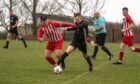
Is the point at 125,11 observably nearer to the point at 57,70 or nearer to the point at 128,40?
the point at 128,40

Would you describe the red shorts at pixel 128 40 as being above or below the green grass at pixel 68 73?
above

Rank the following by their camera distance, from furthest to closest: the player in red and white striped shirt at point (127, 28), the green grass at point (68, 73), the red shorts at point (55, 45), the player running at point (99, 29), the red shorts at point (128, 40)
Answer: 1. the player running at point (99, 29)
2. the red shorts at point (128, 40)
3. the player in red and white striped shirt at point (127, 28)
4. the red shorts at point (55, 45)
5. the green grass at point (68, 73)

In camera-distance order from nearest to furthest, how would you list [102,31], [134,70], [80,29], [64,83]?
[64,83] → [80,29] → [134,70] → [102,31]

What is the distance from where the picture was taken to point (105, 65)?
15.9 meters

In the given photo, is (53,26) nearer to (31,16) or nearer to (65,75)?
(65,75)

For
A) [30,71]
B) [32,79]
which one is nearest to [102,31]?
[30,71]

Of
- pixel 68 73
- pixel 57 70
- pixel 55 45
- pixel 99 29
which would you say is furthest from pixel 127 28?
pixel 57 70

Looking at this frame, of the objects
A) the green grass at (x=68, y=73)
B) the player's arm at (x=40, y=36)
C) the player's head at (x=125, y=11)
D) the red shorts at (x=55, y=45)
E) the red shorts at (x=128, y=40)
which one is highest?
the player's head at (x=125, y=11)

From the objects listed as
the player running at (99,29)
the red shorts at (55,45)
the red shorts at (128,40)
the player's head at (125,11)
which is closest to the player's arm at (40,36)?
the red shorts at (55,45)

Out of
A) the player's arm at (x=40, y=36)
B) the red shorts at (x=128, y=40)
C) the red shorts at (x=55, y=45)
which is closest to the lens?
the player's arm at (x=40, y=36)

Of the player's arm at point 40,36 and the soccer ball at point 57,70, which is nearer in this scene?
the soccer ball at point 57,70

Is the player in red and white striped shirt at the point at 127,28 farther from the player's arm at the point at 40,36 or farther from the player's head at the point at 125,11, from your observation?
the player's arm at the point at 40,36

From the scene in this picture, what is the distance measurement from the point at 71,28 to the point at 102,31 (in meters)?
4.76

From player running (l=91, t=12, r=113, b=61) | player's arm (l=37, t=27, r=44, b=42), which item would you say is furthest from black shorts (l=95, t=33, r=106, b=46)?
player's arm (l=37, t=27, r=44, b=42)
